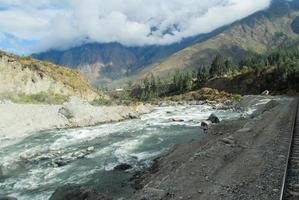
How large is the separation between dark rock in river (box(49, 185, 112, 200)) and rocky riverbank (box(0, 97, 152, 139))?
33.6m

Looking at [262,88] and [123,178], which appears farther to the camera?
[262,88]

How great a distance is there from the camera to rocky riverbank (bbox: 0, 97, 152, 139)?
58972mm

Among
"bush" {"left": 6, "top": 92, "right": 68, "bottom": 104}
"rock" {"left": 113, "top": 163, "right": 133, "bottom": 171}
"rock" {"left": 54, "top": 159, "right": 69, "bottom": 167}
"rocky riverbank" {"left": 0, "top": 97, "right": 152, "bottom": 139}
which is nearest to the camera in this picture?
"rock" {"left": 113, "top": 163, "right": 133, "bottom": 171}

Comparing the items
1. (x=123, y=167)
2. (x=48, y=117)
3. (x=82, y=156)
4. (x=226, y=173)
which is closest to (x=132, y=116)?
(x=48, y=117)

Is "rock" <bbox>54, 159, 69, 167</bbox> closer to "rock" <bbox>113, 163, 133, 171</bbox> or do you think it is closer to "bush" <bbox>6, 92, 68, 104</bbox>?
"rock" <bbox>113, 163, 133, 171</bbox>

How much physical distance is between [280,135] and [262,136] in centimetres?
146

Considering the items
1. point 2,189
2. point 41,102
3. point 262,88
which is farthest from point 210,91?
point 2,189

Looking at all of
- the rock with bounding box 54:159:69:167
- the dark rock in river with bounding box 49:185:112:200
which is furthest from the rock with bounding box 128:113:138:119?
the dark rock in river with bounding box 49:185:112:200

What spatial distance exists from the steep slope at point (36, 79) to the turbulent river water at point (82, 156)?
115 feet

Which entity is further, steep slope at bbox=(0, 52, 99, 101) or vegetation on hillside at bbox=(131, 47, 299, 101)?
vegetation on hillside at bbox=(131, 47, 299, 101)

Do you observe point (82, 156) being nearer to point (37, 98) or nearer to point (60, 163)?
point (60, 163)

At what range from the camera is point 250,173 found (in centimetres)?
2108

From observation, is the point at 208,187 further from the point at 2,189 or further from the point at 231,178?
the point at 2,189

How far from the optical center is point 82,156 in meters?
38.2
